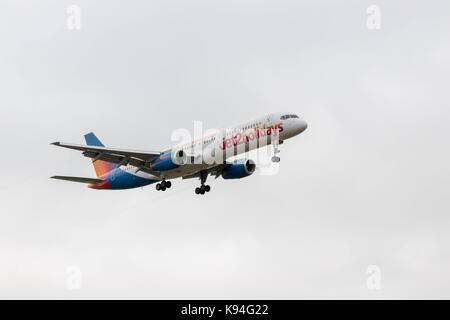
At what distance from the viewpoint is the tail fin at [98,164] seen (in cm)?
6956

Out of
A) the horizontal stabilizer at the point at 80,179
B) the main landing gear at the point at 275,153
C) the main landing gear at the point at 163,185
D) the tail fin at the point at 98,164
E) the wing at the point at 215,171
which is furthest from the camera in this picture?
the tail fin at the point at 98,164

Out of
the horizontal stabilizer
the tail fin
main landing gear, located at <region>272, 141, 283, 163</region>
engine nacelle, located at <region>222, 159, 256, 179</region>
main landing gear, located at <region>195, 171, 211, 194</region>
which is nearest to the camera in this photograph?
main landing gear, located at <region>272, 141, 283, 163</region>

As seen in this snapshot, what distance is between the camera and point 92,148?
193ft

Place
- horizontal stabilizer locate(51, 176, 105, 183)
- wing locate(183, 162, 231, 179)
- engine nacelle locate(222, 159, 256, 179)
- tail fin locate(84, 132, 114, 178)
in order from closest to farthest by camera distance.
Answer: horizontal stabilizer locate(51, 176, 105, 183), engine nacelle locate(222, 159, 256, 179), wing locate(183, 162, 231, 179), tail fin locate(84, 132, 114, 178)

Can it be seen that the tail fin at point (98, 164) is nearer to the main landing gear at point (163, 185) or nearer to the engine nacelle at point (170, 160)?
the main landing gear at point (163, 185)

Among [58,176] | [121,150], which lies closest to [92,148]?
[121,150]

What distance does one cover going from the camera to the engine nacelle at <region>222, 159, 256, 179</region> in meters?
65.9

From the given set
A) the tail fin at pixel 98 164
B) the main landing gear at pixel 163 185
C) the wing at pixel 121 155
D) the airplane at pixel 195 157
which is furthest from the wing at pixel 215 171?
the tail fin at pixel 98 164

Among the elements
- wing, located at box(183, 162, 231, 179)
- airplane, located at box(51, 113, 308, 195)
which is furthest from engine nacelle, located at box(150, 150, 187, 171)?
wing, located at box(183, 162, 231, 179)

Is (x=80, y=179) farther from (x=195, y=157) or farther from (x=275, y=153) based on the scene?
(x=275, y=153)

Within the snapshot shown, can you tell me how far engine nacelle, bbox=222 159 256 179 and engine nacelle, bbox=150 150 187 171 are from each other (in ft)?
22.6

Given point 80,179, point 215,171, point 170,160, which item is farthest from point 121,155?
point 215,171

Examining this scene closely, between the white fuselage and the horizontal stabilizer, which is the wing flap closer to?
the white fuselage

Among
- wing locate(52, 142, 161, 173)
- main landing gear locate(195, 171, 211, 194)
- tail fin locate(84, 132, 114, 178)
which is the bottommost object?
main landing gear locate(195, 171, 211, 194)
